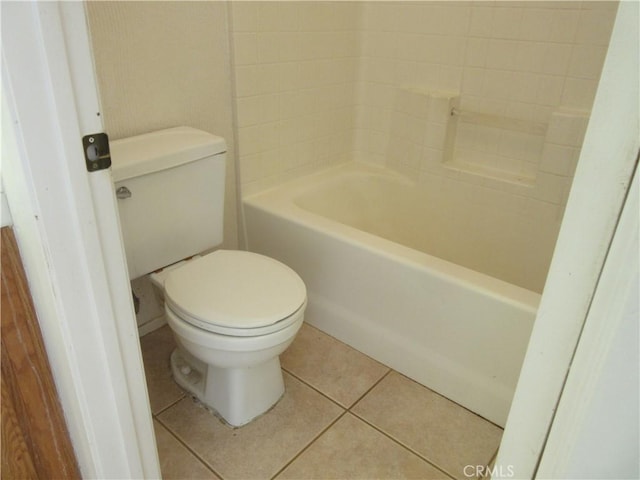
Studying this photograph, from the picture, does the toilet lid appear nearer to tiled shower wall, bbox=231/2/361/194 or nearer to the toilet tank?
the toilet tank

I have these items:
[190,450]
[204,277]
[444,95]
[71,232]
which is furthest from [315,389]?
[444,95]

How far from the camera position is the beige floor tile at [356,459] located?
1427mm

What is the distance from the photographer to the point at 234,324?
1336mm

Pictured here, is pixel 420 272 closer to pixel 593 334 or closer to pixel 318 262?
pixel 318 262

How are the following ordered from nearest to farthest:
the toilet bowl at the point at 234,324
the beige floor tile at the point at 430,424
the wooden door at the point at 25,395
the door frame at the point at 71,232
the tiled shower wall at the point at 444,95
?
the door frame at the point at 71,232 → the wooden door at the point at 25,395 → the toilet bowl at the point at 234,324 → the beige floor tile at the point at 430,424 → the tiled shower wall at the point at 444,95

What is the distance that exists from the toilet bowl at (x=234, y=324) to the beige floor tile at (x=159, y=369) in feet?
0.19

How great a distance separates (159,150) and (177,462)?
926 mm

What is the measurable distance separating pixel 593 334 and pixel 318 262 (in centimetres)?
142

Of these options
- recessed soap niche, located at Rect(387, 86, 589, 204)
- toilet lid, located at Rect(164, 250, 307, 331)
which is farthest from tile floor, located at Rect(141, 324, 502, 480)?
recessed soap niche, located at Rect(387, 86, 589, 204)

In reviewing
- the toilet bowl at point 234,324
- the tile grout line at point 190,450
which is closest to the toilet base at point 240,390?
the toilet bowl at point 234,324

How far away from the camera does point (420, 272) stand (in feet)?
5.34

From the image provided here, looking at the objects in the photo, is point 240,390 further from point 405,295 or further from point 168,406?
point 405,295

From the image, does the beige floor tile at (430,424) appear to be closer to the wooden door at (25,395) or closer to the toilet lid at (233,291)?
the toilet lid at (233,291)

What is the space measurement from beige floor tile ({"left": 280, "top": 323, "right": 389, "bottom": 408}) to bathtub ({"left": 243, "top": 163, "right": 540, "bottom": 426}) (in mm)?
44
